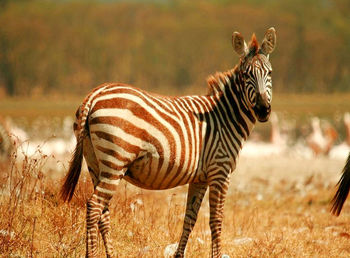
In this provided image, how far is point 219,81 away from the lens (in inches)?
260

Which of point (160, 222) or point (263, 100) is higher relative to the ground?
point (263, 100)

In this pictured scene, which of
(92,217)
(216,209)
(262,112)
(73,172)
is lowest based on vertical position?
(92,217)

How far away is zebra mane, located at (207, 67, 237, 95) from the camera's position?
657 cm

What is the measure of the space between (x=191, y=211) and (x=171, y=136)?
3.35 ft

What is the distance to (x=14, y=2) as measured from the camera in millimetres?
94312

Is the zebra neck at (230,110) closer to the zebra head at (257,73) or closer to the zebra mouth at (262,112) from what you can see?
the zebra head at (257,73)

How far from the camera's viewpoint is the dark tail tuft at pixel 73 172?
557 centimetres

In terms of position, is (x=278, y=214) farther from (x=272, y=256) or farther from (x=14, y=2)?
(x=14, y=2)

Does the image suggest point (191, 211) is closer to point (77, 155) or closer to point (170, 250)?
point (170, 250)

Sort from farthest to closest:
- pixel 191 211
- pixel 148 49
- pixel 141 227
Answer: pixel 148 49 < pixel 141 227 < pixel 191 211

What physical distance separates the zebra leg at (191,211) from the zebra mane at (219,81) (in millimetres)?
1057

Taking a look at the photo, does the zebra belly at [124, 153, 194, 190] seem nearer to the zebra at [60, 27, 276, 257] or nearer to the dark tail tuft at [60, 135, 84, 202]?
the zebra at [60, 27, 276, 257]

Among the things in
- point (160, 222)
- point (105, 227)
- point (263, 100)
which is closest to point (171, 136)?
point (263, 100)

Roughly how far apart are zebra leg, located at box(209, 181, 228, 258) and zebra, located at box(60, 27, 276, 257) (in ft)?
0.03
